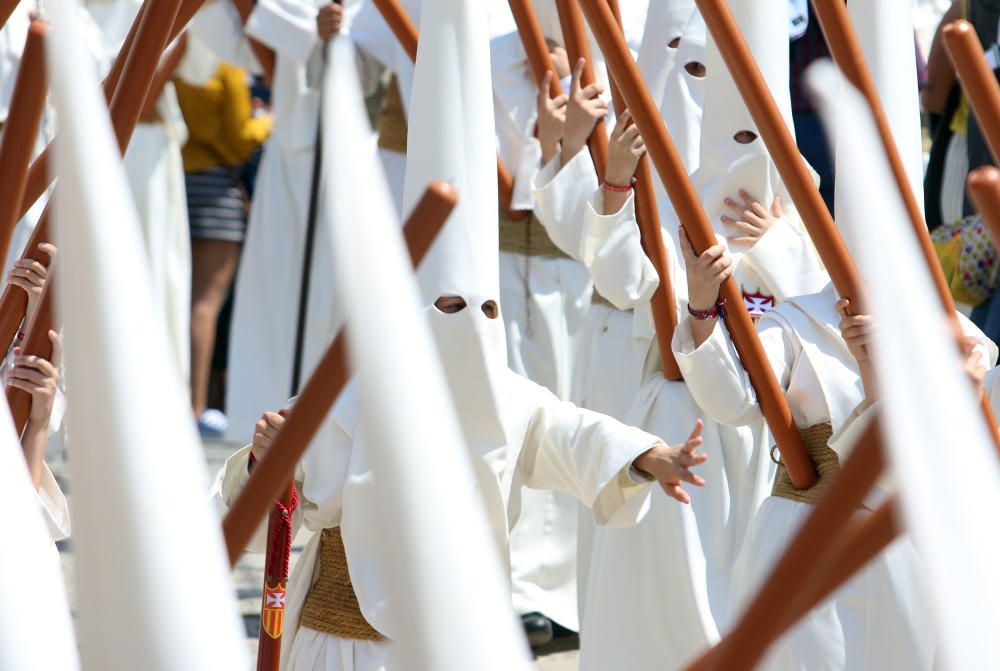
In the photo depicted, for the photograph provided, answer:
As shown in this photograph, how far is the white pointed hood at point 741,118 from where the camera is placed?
3.44m

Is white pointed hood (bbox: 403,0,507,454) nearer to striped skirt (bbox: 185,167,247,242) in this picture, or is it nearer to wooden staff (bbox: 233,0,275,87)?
wooden staff (bbox: 233,0,275,87)

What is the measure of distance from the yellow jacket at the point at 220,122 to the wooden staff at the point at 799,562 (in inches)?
212

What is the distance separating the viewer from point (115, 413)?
1.21 meters

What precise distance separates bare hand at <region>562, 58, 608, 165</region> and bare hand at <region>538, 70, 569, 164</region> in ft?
0.10

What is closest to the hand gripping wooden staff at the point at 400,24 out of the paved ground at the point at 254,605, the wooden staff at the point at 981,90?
the paved ground at the point at 254,605

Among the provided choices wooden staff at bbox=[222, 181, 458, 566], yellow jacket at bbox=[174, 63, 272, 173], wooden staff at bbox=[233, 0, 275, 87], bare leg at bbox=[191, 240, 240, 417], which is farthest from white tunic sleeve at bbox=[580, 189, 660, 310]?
bare leg at bbox=[191, 240, 240, 417]

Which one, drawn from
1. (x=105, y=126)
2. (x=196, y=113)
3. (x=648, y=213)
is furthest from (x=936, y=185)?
(x=105, y=126)

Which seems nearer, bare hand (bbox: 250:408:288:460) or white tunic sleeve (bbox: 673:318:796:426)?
bare hand (bbox: 250:408:288:460)

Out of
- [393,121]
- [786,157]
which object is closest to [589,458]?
[786,157]

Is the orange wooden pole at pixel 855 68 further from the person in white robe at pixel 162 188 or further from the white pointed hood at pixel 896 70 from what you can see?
the person in white robe at pixel 162 188

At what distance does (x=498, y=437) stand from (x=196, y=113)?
4077mm

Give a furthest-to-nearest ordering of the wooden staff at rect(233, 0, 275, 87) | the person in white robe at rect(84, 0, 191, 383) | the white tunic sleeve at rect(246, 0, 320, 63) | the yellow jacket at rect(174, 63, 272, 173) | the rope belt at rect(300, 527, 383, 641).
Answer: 1. the yellow jacket at rect(174, 63, 272, 173)
2. the person in white robe at rect(84, 0, 191, 383)
3. the wooden staff at rect(233, 0, 275, 87)
4. the white tunic sleeve at rect(246, 0, 320, 63)
5. the rope belt at rect(300, 527, 383, 641)

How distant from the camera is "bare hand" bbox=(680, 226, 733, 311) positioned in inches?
118

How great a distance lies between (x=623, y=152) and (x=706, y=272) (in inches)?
18.6
